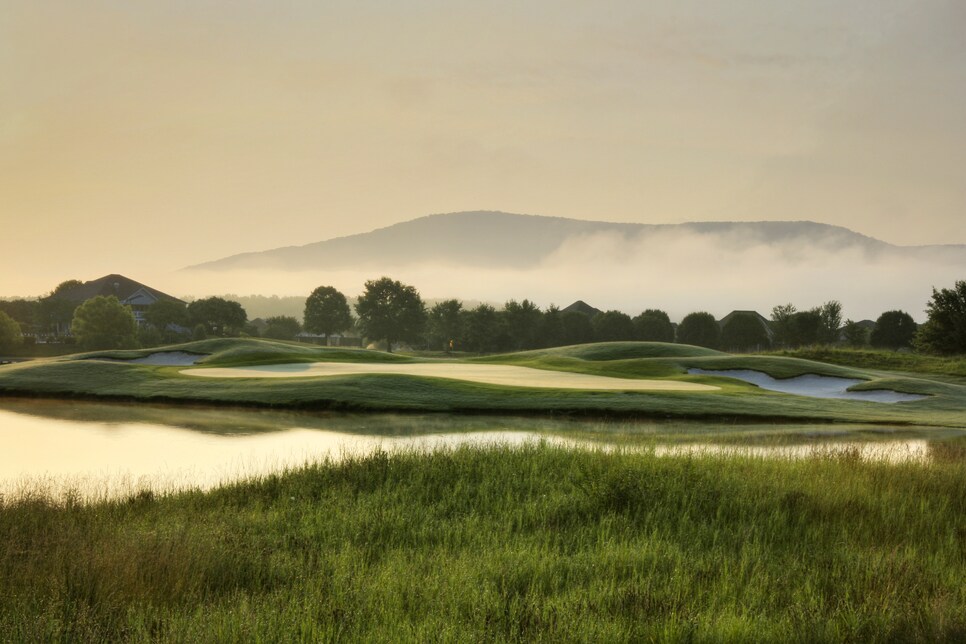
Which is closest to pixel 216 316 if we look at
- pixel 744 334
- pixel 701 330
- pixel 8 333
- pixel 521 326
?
pixel 8 333

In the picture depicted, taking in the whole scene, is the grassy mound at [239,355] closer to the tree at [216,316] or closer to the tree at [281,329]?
the tree at [216,316]

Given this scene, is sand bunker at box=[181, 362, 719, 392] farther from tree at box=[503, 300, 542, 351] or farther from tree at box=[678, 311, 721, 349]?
tree at box=[678, 311, 721, 349]

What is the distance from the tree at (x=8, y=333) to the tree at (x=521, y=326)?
63.7m

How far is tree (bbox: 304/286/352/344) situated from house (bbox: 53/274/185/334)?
22.3 meters

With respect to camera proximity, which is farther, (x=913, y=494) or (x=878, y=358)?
(x=878, y=358)

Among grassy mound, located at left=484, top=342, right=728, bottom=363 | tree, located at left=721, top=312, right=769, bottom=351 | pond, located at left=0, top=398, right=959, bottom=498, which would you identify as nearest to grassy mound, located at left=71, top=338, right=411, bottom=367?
grassy mound, located at left=484, top=342, right=728, bottom=363

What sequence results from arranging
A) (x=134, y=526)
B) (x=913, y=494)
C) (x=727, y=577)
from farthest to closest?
(x=913, y=494) → (x=134, y=526) → (x=727, y=577)

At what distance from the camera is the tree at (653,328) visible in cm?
10550

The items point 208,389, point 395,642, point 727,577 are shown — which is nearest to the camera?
point 395,642

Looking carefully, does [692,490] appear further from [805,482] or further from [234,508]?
[234,508]

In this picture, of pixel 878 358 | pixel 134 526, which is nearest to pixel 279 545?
pixel 134 526

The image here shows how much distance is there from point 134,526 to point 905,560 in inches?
345

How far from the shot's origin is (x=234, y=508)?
10227 millimetres

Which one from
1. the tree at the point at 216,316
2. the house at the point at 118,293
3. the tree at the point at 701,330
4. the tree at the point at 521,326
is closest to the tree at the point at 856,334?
the tree at the point at 701,330
